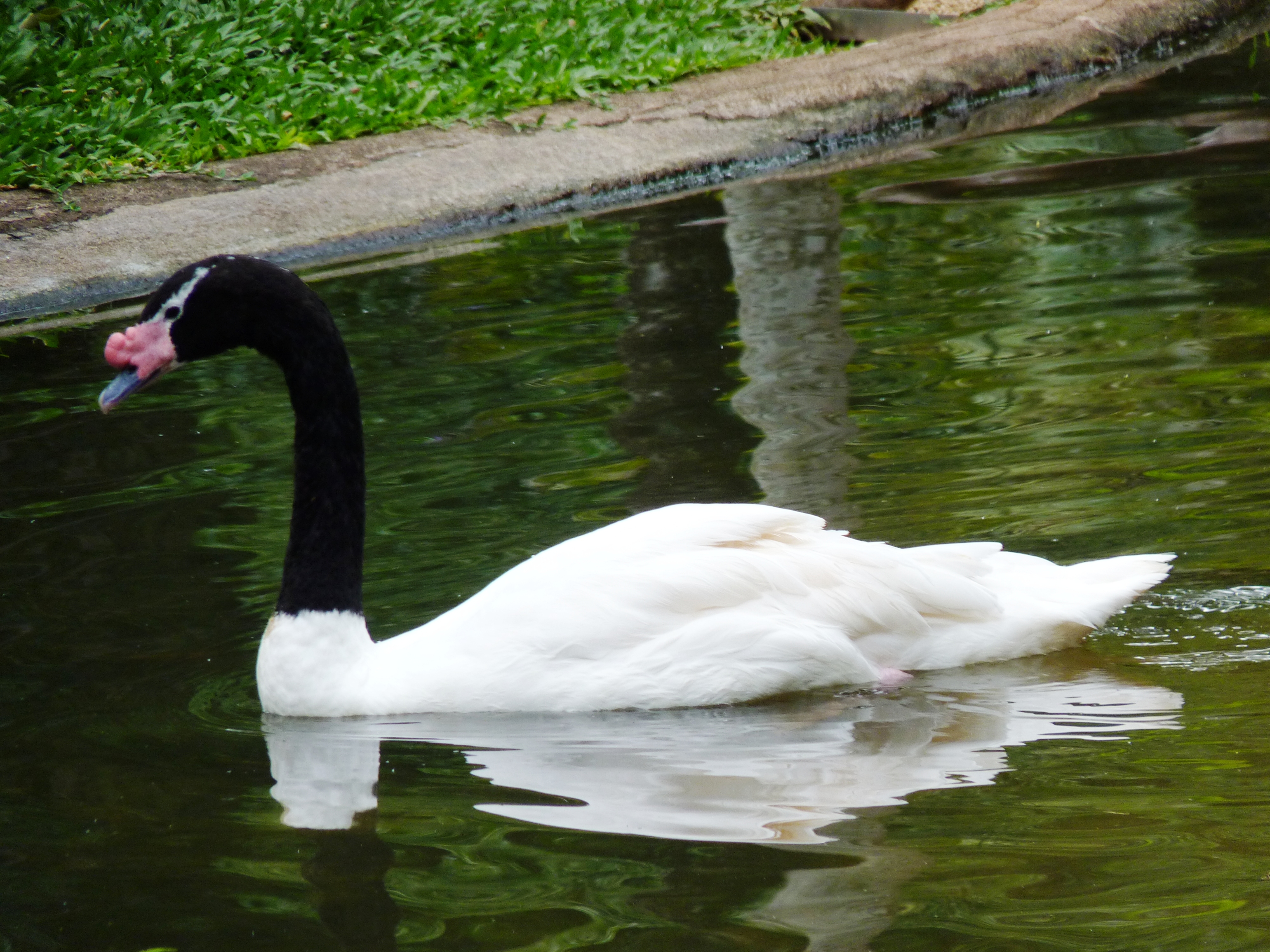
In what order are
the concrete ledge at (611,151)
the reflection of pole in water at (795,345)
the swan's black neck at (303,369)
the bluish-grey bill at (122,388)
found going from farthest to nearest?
the concrete ledge at (611,151) < the reflection of pole in water at (795,345) < the swan's black neck at (303,369) < the bluish-grey bill at (122,388)

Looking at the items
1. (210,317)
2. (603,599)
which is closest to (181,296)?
(210,317)

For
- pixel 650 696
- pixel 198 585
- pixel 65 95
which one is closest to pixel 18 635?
pixel 198 585

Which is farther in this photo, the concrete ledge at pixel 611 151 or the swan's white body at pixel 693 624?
the concrete ledge at pixel 611 151

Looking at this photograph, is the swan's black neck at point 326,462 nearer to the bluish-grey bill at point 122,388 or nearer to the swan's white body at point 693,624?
the swan's white body at point 693,624

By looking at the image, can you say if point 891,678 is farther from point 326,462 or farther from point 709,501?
point 326,462

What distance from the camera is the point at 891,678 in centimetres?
413

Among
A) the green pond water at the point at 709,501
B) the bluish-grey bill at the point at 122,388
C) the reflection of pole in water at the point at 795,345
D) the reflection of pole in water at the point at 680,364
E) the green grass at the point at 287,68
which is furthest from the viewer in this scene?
the green grass at the point at 287,68

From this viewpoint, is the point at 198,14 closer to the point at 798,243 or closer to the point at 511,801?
the point at 798,243

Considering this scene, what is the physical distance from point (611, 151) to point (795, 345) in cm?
351

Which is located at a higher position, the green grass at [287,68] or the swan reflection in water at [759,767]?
the green grass at [287,68]

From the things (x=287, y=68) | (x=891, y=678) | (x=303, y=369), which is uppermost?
(x=287, y=68)

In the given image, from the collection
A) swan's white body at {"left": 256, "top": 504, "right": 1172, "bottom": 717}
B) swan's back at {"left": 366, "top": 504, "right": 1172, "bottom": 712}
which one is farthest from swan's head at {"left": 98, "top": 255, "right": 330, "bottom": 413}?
swan's back at {"left": 366, "top": 504, "right": 1172, "bottom": 712}

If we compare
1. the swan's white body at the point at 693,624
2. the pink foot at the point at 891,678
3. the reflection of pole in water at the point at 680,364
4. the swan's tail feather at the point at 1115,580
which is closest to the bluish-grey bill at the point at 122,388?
the swan's white body at the point at 693,624

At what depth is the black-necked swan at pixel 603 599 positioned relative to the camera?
3977 millimetres
